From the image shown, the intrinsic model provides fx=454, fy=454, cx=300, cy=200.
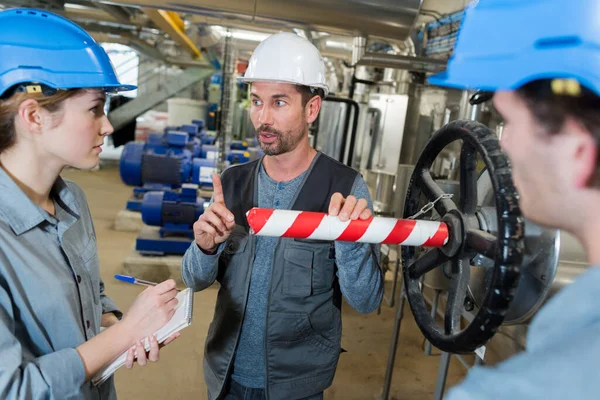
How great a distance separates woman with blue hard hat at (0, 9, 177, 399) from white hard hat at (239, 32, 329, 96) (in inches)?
18.8

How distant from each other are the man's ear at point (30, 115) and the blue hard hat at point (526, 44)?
0.87 meters

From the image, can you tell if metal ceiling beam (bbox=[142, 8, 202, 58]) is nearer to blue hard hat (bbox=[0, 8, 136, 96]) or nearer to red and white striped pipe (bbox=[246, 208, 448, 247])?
blue hard hat (bbox=[0, 8, 136, 96])

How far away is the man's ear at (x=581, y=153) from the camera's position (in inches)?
19.1

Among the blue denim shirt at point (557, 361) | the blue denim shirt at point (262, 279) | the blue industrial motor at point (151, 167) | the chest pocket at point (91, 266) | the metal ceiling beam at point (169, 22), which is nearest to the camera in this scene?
the blue denim shirt at point (557, 361)

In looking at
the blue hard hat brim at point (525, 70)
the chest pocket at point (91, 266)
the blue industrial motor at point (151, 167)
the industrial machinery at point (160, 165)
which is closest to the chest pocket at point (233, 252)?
the chest pocket at point (91, 266)

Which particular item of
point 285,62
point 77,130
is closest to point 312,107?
point 285,62

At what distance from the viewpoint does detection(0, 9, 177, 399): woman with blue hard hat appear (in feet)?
3.03

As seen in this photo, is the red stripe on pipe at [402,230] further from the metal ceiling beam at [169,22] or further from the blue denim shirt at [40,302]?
the metal ceiling beam at [169,22]

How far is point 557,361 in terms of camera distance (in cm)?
42

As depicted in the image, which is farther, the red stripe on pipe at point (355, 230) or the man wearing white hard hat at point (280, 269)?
the man wearing white hard hat at point (280, 269)

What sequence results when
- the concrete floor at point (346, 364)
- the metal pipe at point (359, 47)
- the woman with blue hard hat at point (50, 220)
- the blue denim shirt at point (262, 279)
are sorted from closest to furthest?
the woman with blue hard hat at point (50, 220)
the blue denim shirt at point (262, 279)
the concrete floor at point (346, 364)
the metal pipe at point (359, 47)

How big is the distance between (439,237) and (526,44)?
535 millimetres

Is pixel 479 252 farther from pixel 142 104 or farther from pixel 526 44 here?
pixel 142 104

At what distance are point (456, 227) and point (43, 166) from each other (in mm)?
971
